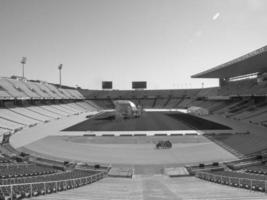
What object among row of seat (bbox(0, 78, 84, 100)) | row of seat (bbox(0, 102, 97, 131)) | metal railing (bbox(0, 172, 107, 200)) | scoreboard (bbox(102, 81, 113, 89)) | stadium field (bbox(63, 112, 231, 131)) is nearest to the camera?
metal railing (bbox(0, 172, 107, 200))

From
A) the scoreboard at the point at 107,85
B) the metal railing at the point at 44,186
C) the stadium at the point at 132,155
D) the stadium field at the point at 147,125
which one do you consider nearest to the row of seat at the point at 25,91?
the stadium at the point at 132,155

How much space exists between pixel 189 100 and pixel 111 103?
111ft

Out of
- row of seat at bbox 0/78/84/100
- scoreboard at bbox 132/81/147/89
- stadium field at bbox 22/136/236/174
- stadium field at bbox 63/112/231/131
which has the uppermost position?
scoreboard at bbox 132/81/147/89

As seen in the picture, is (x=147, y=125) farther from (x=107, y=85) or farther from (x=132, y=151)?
(x=107, y=85)

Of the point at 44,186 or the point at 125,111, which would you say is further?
the point at 125,111

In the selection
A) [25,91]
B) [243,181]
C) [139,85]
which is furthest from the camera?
[139,85]

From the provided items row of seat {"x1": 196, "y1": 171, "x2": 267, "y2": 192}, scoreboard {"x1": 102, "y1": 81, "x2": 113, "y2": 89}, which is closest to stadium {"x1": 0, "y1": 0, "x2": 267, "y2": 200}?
row of seat {"x1": 196, "y1": 171, "x2": 267, "y2": 192}

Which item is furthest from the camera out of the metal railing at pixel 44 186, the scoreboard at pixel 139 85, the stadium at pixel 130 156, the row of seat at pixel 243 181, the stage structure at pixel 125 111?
the scoreboard at pixel 139 85

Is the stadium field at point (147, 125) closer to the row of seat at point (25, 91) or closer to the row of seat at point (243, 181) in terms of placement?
the row of seat at point (25, 91)

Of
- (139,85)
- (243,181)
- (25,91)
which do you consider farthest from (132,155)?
(139,85)

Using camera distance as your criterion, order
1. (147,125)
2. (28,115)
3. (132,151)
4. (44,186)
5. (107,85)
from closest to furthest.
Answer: (44,186), (132,151), (147,125), (28,115), (107,85)

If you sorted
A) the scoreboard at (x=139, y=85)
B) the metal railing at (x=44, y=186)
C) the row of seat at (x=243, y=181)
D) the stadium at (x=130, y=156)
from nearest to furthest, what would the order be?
the metal railing at (x=44, y=186), the row of seat at (x=243, y=181), the stadium at (x=130, y=156), the scoreboard at (x=139, y=85)

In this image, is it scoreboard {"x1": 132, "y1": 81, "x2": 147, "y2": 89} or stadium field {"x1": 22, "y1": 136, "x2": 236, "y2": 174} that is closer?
stadium field {"x1": 22, "y1": 136, "x2": 236, "y2": 174}

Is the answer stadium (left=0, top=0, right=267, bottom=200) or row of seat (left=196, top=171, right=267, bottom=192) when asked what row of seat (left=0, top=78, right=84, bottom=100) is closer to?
stadium (left=0, top=0, right=267, bottom=200)
